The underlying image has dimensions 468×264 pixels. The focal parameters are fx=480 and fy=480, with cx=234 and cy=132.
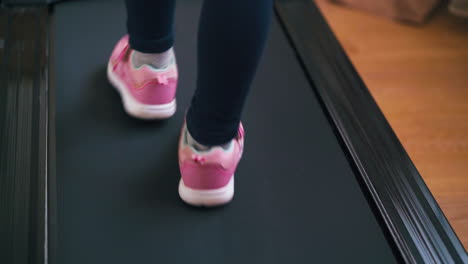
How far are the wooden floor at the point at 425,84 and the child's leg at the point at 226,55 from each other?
67 centimetres

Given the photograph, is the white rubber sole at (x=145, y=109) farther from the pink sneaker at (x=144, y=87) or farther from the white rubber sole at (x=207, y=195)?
the white rubber sole at (x=207, y=195)

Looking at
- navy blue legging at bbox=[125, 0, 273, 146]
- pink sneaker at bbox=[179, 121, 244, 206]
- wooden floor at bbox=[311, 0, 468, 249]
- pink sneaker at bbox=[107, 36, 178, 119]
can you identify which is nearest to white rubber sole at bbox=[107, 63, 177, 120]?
pink sneaker at bbox=[107, 36, 178, 119]

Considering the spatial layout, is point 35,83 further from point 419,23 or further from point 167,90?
point 419,23

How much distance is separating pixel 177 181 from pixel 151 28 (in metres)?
0.32

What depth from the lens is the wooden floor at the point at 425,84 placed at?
1.21 metres

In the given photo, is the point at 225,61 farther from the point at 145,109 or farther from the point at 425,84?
the point at 425,84

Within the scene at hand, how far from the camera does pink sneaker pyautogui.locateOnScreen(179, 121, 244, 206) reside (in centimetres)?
87

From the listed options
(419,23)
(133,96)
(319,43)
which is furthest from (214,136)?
(419,23)

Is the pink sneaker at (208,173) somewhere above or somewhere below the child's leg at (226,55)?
below

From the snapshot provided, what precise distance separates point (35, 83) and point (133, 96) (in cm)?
25

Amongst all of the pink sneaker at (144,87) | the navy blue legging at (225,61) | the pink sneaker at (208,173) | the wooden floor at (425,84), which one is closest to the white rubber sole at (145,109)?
the pink sneaker at (144,87)

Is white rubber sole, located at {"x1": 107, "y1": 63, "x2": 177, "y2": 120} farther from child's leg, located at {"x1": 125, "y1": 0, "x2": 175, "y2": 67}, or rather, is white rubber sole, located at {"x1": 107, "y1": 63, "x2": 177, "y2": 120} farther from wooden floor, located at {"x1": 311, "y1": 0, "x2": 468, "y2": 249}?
wooden floor, located at {"x1": 311, "y1": 0, "x2": 468, "y2": 249}

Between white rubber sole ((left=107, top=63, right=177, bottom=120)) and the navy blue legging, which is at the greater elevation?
the navy blue legging

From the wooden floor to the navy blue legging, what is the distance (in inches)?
25.9
